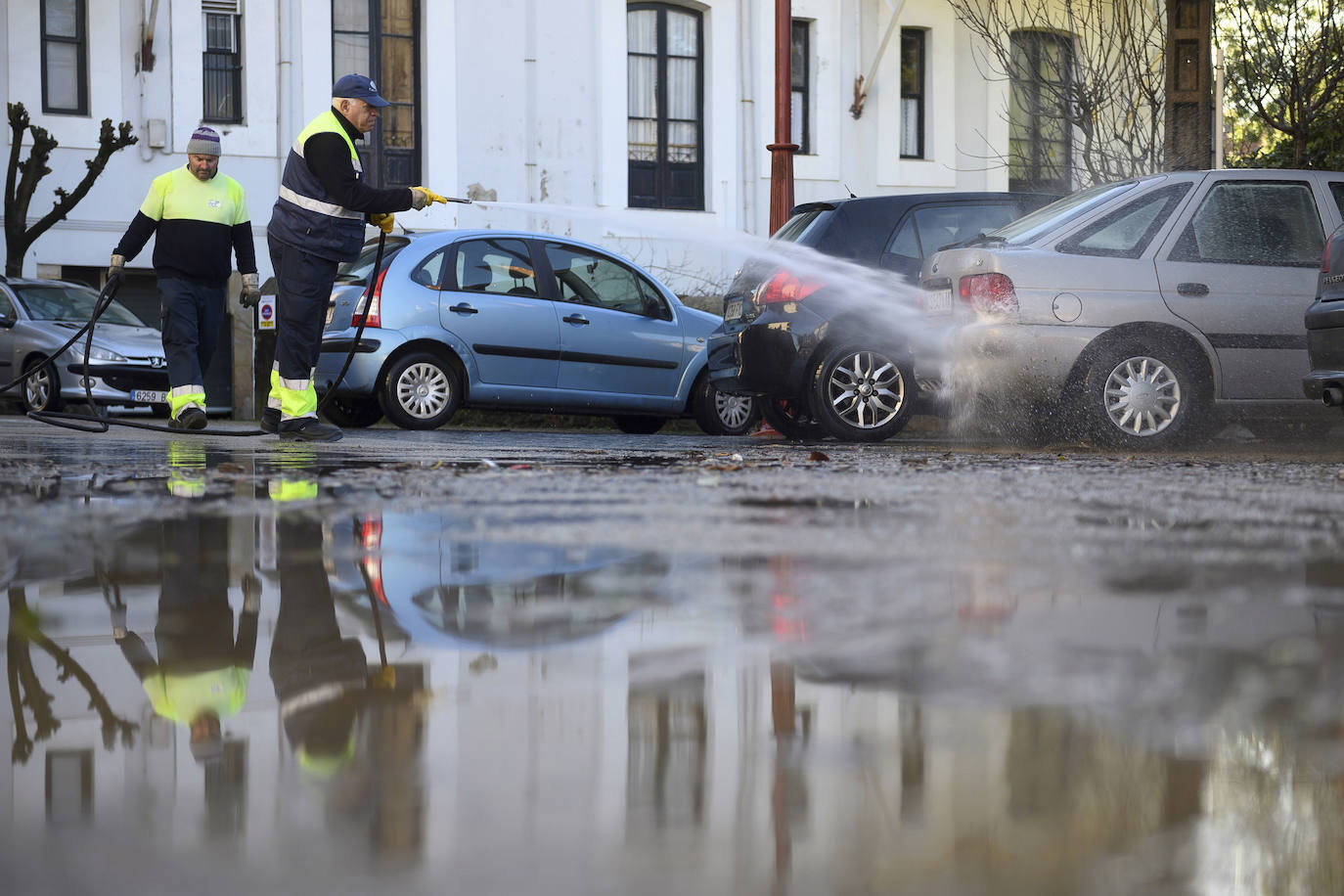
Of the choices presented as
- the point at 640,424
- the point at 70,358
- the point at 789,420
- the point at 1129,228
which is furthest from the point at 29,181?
the point at 1129,228

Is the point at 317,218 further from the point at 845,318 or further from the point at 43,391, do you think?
the point at 43,391

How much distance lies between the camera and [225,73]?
70.9ft

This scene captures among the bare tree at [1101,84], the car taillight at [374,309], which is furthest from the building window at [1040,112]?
the car taillight at [374,309]

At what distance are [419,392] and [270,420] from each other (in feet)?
8.23

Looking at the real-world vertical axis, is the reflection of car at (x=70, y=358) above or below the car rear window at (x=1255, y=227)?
below

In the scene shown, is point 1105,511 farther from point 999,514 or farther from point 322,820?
point 322,820

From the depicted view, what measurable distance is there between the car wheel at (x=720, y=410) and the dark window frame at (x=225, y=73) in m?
10.1

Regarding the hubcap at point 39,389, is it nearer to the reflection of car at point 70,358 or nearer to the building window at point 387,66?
the reflection of car at point 70,358

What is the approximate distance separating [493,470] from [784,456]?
199 cm

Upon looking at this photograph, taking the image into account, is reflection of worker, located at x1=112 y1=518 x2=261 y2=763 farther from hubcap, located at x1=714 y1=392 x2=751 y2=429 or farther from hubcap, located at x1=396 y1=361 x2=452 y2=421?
hubcap, located at x1=714 y1=392 x2=751 y2=429

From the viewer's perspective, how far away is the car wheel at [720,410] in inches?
543

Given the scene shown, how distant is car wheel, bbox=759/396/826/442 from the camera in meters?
11.8

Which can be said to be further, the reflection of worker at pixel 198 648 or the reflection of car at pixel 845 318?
the reflection of car at pixel 845 318

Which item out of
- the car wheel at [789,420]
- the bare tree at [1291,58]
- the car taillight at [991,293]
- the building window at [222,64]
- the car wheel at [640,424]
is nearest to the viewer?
the car taillight at [991,293]
